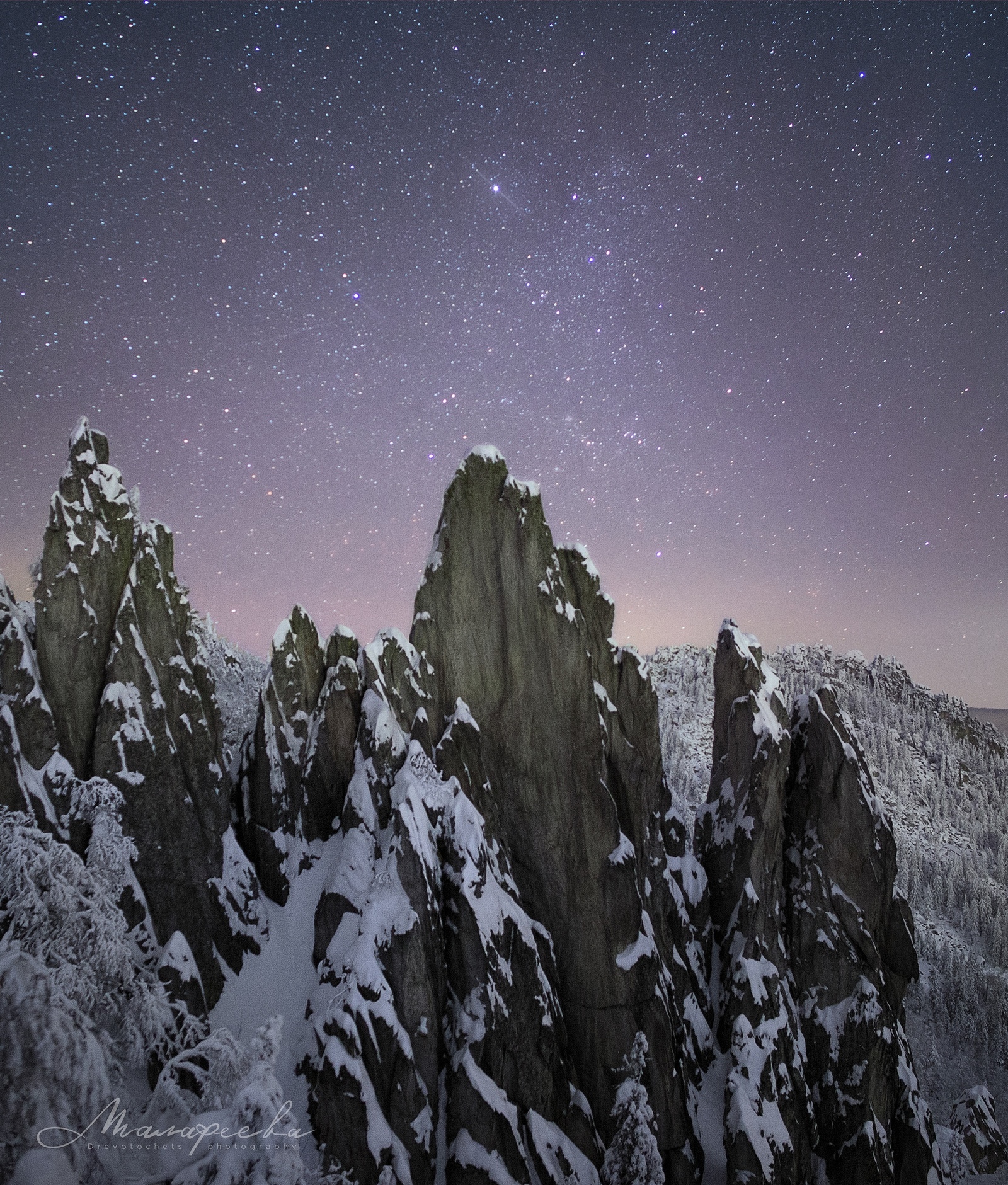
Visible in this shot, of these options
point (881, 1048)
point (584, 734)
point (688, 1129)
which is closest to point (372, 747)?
point (584, 734)

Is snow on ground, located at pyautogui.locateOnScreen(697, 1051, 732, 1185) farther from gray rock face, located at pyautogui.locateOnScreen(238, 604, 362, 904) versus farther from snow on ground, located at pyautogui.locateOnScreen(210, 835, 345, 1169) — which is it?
gray rock face, located at pyautogui.locateOnScreen(238, 604, 362, 904)

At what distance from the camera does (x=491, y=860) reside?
2175 cm

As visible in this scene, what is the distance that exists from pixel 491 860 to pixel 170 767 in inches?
482

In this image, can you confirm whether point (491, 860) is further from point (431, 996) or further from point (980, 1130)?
point (980, 1130)

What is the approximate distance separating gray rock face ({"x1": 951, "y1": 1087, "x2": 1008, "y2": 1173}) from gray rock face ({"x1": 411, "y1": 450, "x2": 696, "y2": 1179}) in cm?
2834

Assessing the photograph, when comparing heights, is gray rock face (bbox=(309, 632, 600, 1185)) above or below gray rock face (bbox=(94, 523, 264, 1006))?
below

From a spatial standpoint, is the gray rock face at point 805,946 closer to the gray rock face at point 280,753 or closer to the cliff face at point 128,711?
the gray rock face at point 280,753

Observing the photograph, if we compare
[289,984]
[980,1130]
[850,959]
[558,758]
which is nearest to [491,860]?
[558,758]

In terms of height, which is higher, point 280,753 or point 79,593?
point 79,593

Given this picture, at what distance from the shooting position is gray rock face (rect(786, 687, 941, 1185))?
25.0 metres

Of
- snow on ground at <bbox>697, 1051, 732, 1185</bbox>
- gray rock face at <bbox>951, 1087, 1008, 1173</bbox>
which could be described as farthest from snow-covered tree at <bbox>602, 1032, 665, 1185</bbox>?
gray rock face at <bbox>951, 1087, 1008, 1173</bbox>

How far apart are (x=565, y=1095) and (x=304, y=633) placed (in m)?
20.7

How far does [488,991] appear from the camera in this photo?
63.6 feet

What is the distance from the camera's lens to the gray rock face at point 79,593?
19.0 metres
